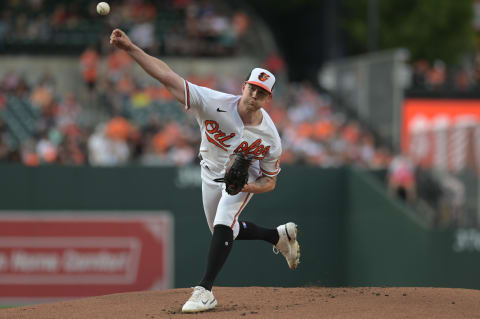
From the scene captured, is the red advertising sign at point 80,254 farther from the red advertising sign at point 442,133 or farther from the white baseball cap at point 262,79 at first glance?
the white baseball cap at point 262,79

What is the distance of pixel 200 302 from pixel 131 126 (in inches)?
347

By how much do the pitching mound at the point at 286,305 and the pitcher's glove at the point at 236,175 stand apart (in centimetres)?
108

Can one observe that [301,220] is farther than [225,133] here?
Yes

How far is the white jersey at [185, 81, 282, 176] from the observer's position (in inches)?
294

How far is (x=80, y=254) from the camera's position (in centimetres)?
1405

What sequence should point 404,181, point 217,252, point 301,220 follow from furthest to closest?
point 404,181, point 301,220, point 217,252

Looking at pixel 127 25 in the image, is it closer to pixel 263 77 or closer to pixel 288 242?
pixel 288 242

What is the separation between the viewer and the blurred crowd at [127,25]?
21.1m

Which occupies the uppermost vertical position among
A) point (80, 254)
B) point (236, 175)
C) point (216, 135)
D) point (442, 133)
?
point (216, 135)

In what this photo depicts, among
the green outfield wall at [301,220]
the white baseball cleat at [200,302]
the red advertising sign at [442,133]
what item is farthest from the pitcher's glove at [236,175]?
the red advertising sign at [442,133]

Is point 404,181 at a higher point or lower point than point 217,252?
higher

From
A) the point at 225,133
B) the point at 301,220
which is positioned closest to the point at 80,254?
the point at 301,220

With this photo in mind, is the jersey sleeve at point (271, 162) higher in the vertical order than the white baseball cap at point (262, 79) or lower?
lower

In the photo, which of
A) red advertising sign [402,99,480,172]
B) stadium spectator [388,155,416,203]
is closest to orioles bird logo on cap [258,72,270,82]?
stadium spectator [388,155,416,203]
